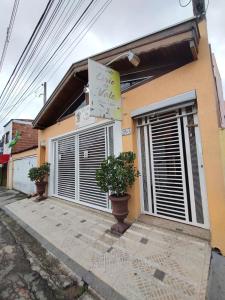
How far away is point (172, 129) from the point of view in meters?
3.70

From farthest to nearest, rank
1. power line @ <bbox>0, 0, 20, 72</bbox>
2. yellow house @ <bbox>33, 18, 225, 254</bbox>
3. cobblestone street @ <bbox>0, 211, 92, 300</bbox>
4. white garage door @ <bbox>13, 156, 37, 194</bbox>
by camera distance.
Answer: white garage door @ <bbox>13, 156, 37, 194</bbox> < power line @ <bbox>0, 0, 20, 72</bbox> < yellow house @ <bbox>33, 18, 225, 254</bbox> < cobblestone street @ <bbox>0, 211, 92, 300</bbox>

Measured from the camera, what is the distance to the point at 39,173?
23.4ft

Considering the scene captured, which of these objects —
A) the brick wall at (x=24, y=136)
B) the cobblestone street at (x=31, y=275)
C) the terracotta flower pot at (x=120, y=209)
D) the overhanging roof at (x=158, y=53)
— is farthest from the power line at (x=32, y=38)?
the brick wall at (x=24, y=136)

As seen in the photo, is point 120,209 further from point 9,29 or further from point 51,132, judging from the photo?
point 9,29

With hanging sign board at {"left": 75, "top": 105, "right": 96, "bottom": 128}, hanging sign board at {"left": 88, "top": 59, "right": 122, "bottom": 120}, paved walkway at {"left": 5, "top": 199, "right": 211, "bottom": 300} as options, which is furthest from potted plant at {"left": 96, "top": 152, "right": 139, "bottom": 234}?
hanging sign board at {"left": 75, "top": 105, "right": 96, "bottom": 128}

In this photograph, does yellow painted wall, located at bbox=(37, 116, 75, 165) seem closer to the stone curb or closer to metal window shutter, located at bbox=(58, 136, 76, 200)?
metal window shutter, located at bbox=(58, 136, 76, 200)

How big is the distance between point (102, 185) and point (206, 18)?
4158 mm

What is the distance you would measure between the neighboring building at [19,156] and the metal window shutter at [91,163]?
480 centimetres

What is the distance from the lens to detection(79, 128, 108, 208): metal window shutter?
5129 mm

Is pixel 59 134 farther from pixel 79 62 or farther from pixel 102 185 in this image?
pixel 102 185

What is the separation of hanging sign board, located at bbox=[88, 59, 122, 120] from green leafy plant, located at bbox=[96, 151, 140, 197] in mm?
1077

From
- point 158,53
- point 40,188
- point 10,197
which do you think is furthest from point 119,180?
point 10,197

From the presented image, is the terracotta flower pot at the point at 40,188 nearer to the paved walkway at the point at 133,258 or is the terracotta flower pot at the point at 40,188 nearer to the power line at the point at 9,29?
the paved walkway at the point at 133,258

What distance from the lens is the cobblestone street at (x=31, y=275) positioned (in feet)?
7.55
